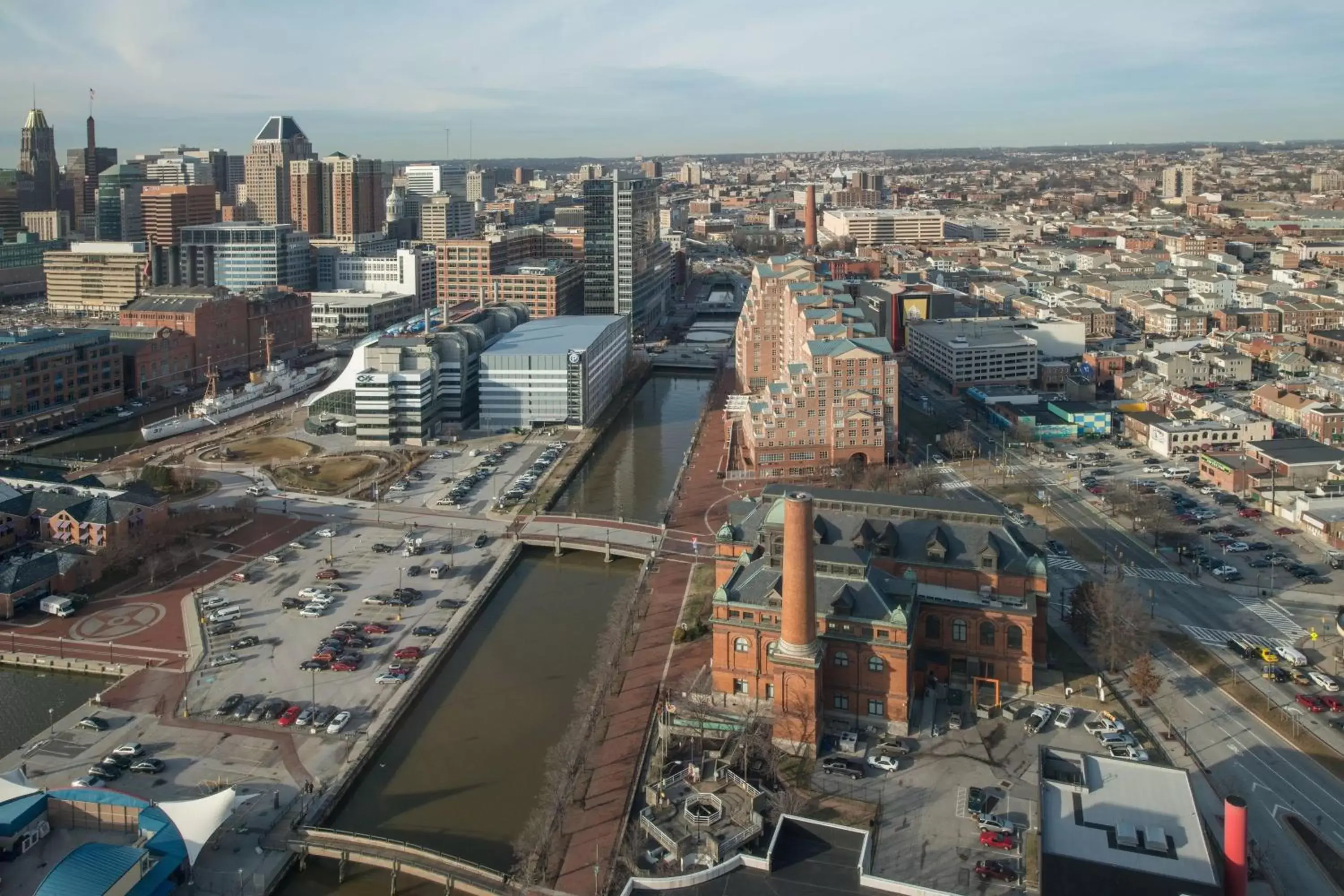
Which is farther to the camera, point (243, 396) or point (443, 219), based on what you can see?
point (443, 219)

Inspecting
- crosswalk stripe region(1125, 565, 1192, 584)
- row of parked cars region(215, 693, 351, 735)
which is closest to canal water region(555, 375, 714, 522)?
crosswalk stripe region(1125, 565, 1192, 584)

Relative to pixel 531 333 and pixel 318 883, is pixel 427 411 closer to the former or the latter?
pixel 531 333

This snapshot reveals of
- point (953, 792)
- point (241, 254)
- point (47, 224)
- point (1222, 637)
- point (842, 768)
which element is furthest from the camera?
point (47, 224)

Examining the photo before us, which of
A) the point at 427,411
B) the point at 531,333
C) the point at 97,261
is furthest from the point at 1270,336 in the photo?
the point at 97,261

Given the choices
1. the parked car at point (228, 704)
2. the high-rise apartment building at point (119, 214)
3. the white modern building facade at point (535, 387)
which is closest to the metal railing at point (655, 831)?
the parked car at point (228, 704)

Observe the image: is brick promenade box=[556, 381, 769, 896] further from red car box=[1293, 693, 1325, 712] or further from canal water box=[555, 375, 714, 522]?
red car box=[1293, 693, 1325, 712]

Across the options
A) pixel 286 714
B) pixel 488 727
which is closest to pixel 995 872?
pixel 488 727

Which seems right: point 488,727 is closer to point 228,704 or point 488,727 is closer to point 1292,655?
point 228,704
